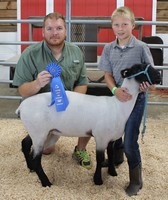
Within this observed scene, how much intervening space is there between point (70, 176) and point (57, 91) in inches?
24.1

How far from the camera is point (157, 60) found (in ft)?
13.7

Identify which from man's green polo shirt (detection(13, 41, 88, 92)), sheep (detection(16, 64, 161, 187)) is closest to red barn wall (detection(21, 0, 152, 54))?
man's green polo shirt (detection(13, 41, 88, 92))

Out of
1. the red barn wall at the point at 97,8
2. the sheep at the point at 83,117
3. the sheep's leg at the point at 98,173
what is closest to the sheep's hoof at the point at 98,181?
the sheep's leg at the point at 98,173

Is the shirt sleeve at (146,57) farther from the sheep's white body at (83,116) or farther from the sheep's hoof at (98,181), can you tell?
the sheep's hoof at (98,181)

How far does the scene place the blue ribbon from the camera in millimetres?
1753

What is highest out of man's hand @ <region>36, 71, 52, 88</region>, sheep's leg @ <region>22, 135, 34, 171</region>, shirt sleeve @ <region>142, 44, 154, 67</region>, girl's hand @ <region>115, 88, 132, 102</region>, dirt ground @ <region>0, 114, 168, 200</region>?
shirt sleeve @ <region>142, 44, 154, 67</region>

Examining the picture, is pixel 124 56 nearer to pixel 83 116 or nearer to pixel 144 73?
pixel 144 73

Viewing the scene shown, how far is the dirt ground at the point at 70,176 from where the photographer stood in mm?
1816

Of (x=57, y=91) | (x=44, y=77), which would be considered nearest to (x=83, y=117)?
(x=57, y=91)

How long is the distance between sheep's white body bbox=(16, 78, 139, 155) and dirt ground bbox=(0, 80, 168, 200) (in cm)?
27

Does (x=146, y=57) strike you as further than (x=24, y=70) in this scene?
No

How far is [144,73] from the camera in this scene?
1.67m

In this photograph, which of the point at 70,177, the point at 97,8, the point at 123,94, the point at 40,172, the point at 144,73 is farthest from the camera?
the point at 97,8

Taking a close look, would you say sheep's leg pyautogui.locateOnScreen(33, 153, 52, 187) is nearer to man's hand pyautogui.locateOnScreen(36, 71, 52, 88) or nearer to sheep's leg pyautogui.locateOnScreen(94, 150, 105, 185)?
sheep's leg pyautogui.locateOnScreen(94, 150, 105, 185)
